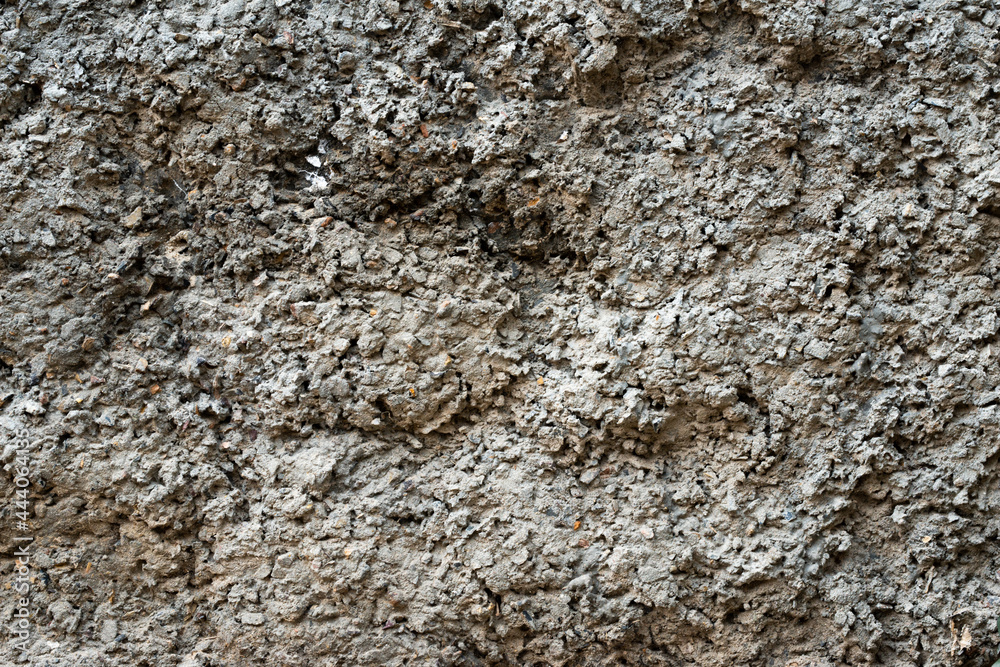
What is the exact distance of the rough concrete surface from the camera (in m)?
1.74

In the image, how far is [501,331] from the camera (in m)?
1.89

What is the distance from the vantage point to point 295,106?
193cm

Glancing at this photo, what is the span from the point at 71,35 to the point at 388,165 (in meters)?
0.94

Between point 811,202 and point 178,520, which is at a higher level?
point 811,202

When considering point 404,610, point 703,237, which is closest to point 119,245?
point 404,610

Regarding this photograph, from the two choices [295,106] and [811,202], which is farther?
[295,106]

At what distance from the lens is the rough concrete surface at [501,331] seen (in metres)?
1.74

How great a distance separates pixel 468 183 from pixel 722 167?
0.63 meters

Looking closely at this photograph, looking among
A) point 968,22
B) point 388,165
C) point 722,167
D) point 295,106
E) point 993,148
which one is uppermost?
point 295,106

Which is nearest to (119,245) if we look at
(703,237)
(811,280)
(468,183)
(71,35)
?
(71,35)

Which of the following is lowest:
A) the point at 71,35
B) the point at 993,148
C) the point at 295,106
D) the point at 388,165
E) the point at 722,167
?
the point at 993,148

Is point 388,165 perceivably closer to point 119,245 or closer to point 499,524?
point 119,245

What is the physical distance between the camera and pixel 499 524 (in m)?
1.80

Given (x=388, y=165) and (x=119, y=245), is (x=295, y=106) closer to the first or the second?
(x=388, y=165)
